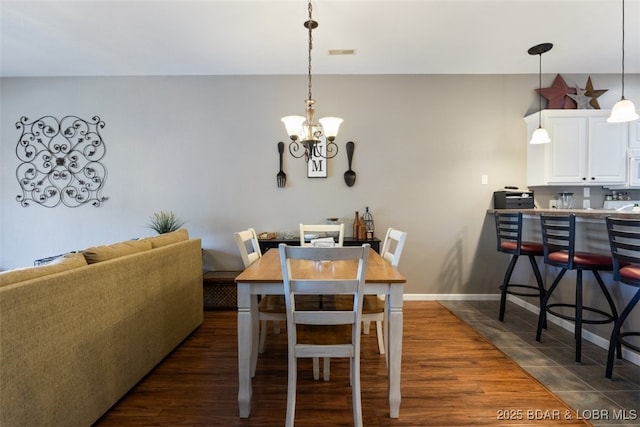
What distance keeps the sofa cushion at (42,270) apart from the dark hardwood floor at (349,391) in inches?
34.2

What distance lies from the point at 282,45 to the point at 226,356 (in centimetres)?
285

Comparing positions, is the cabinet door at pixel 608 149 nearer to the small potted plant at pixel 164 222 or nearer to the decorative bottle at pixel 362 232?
the decorative bottle at pixel 362 232

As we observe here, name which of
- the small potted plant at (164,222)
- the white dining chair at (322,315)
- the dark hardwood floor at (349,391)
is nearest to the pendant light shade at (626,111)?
the dark hardwood floor at (349,391)

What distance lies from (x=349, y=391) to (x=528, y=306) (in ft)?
8.13

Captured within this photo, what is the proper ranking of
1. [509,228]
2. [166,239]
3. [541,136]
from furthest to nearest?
[541,136]
[509,228]
[166,239]

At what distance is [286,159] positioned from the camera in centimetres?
348

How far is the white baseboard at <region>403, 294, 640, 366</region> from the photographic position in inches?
80.4

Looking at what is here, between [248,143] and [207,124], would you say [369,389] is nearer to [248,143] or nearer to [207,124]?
[248,143]

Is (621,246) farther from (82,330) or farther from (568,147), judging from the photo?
(82,330)

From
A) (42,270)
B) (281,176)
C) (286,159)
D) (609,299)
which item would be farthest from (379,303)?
(286,159)

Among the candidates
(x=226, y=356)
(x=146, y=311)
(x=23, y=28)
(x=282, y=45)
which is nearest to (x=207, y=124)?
(x=282, y=45)

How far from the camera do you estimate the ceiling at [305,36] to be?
Answer: 7.61 feet

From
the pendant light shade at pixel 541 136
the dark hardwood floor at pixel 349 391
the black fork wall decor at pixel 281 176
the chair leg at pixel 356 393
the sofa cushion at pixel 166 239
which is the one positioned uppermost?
the pendant light shade at pixel 541 136

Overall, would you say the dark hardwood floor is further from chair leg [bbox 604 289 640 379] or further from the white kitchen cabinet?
the white kitchen cabinet
